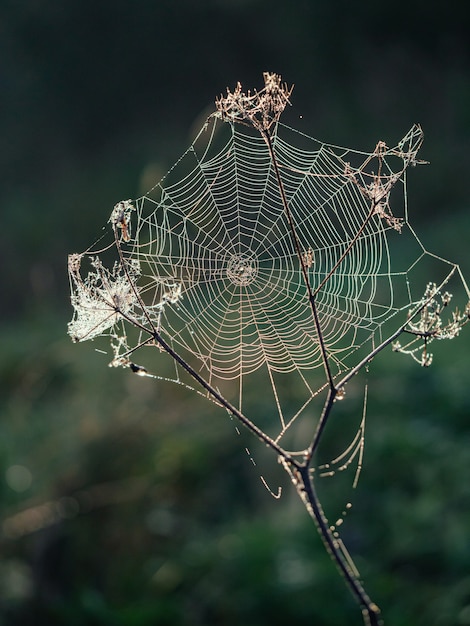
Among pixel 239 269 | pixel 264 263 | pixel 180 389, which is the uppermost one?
pixel 264 263

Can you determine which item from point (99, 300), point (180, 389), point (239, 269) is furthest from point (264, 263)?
point (99, 300)

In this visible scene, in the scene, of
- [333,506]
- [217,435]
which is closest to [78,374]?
[217,435]

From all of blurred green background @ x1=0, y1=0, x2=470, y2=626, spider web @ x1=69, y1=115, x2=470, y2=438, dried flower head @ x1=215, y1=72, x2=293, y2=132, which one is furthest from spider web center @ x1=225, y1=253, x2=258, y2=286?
blurred green background @ x1=0, y1=0, x2=470, y2=626

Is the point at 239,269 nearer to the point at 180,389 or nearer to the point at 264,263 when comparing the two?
the point at 264,263

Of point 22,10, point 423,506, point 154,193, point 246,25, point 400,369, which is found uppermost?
point 22,10

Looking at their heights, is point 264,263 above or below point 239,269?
above

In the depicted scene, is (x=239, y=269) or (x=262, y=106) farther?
(x=239, y=269)

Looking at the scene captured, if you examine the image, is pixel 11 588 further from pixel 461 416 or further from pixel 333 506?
pixel 461 416

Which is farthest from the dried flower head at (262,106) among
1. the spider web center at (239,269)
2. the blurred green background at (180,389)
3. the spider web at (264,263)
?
the blurred green background at (180,389)
